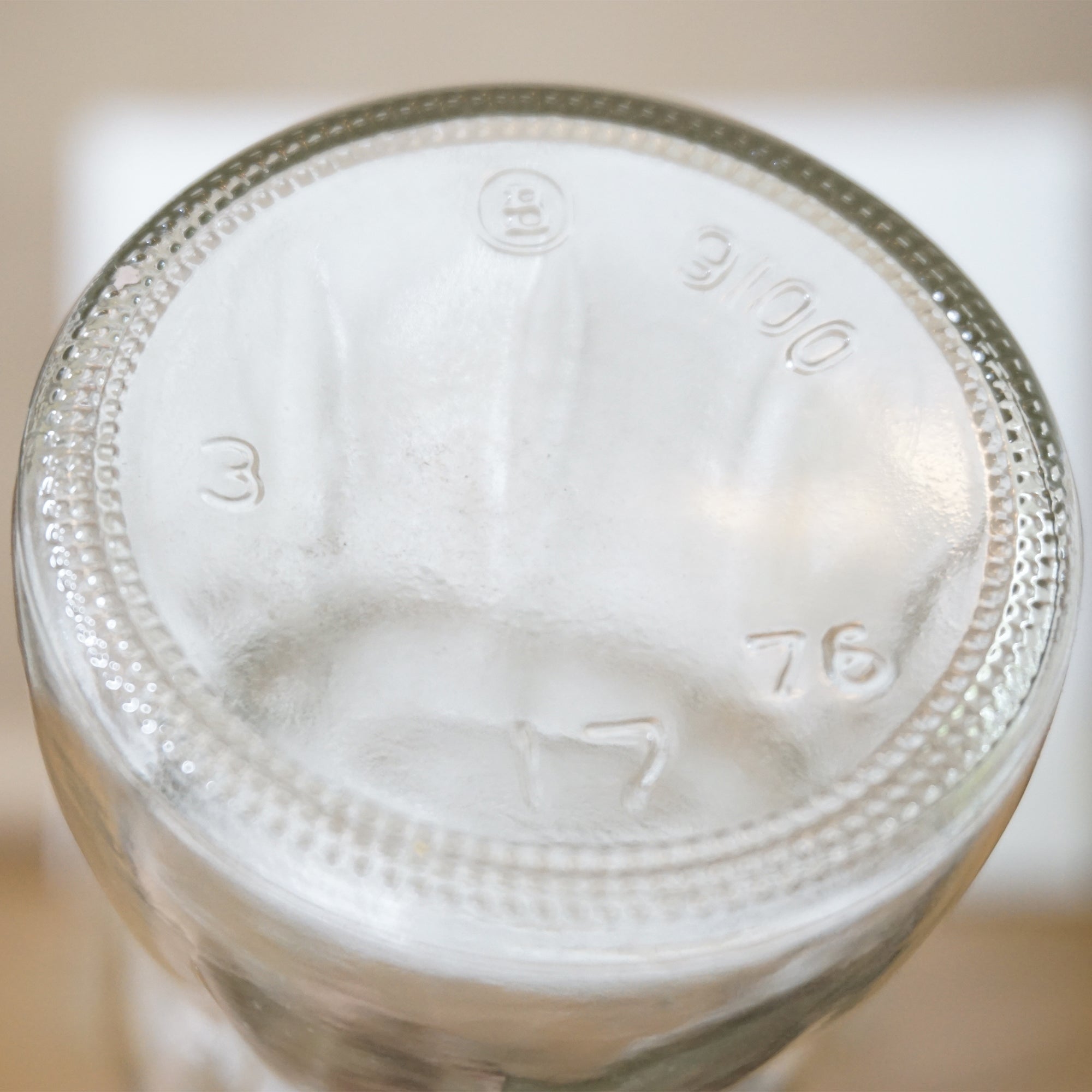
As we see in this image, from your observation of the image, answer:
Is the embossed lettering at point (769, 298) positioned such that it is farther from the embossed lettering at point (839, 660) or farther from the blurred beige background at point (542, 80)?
the blurred beige background at point (542, 80)

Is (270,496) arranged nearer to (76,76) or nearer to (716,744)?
(716,744)

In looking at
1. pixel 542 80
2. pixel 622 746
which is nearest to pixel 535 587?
pixel 622 746

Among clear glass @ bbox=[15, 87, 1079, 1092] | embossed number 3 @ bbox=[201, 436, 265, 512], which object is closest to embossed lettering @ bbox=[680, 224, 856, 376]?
clear glass @ bbox=[15, 87, 1079, 1092]

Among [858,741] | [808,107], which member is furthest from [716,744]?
[808,107]

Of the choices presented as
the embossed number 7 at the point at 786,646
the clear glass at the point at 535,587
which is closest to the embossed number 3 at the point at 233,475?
the clear glass at the point at 535,587

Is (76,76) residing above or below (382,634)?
above

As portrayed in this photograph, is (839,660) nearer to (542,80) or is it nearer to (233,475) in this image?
(233,475)
